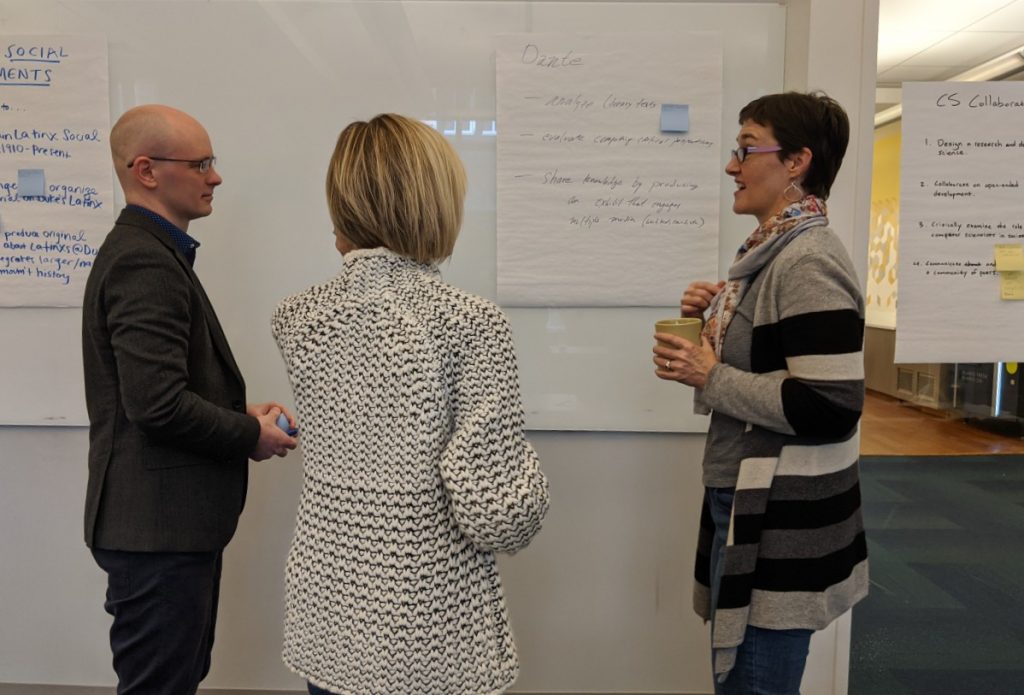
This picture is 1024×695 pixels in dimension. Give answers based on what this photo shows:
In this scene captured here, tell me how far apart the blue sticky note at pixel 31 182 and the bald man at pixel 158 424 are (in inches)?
36.0

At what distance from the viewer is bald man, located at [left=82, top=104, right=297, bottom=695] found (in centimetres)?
127

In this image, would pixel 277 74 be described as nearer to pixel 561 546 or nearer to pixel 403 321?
pixel 403 321

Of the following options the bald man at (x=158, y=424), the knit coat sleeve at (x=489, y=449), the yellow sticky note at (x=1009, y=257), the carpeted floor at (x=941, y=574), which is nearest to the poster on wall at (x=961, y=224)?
the yellow sticky note at (x=1009, y=257)

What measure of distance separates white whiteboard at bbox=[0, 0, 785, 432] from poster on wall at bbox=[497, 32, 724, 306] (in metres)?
0.05

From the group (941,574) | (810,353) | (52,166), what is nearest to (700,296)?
(810,353)

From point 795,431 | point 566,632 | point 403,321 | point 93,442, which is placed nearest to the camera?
point 403,321

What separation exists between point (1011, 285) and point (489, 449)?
6.10ft

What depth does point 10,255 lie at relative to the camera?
213cm

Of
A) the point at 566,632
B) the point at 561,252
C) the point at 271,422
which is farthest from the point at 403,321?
the point at 566,632

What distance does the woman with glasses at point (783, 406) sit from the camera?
122 cm

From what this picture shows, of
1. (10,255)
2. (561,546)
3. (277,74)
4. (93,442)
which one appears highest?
(277,74)

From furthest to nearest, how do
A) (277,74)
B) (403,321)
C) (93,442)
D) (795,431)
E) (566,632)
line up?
(566,632), (277,74), (93,442), (795,431), (403,321)

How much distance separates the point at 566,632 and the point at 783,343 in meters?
1.37

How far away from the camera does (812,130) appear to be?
1.32 meters
